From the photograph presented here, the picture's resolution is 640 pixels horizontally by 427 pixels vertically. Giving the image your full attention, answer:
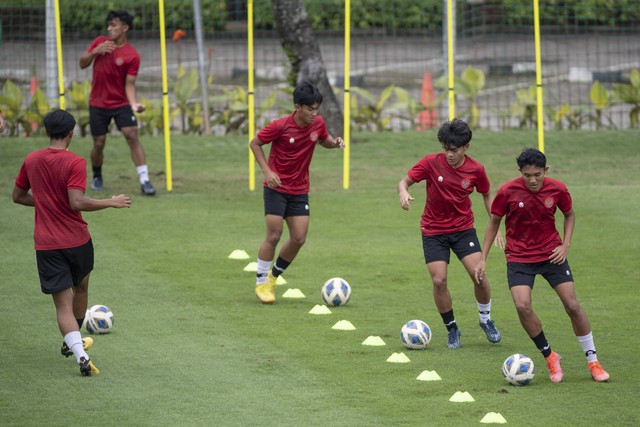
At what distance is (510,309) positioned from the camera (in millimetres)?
10766

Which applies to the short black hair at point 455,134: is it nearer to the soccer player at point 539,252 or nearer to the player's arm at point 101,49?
the soccer player at point 539,252

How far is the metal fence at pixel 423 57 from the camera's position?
21328 mm

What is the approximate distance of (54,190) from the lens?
841 cm

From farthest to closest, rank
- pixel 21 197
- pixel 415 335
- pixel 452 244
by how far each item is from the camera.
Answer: pixel 452 244 < pixel 415 335 < pixel 21 197

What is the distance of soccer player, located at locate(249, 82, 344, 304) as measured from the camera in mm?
10836

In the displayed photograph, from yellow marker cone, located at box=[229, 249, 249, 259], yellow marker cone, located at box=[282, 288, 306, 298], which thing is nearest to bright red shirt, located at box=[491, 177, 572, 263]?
yellow marker cone, located at box=[282, 288, 306, 298]

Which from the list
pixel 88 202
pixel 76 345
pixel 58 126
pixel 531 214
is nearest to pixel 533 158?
pixel 531 214

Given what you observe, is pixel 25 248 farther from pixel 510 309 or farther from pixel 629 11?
pixel 629 11

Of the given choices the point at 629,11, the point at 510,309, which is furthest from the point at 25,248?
the point at 629,11

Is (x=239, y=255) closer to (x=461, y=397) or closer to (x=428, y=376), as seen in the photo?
(x=428, y=376)

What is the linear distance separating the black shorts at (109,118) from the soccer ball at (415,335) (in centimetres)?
716

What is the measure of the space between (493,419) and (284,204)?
4.11 metres

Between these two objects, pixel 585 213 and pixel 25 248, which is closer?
pixel 25 248

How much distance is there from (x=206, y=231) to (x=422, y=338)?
5.35 metres
